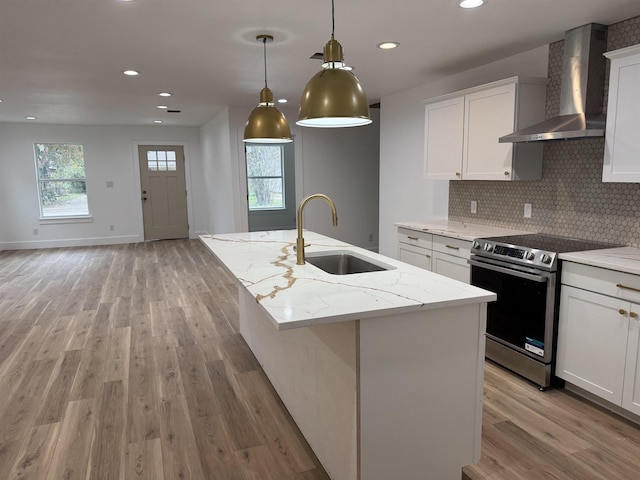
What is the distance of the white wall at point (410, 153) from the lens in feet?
13.5

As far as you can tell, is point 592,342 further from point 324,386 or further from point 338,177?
point 338,177

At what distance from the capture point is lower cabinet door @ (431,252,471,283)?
135 inches

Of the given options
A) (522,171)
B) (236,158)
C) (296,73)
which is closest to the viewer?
(522,171)

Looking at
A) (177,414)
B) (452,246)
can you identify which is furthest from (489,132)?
(177,414)

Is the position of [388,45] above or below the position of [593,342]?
above

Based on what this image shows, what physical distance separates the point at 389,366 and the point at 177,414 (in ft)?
4.94

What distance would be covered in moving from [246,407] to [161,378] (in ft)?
2.50

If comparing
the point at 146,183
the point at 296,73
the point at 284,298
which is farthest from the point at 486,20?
the point at 146,183

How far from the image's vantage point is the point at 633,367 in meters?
2.33

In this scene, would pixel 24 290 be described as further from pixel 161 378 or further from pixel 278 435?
pixel 278 435

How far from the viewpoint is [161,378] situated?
10.1ft

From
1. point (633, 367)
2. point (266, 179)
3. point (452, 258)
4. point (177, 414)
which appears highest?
point (266, 179)

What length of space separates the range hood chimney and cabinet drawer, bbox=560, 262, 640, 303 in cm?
87

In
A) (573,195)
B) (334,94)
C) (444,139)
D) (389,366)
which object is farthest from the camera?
(444,139)
